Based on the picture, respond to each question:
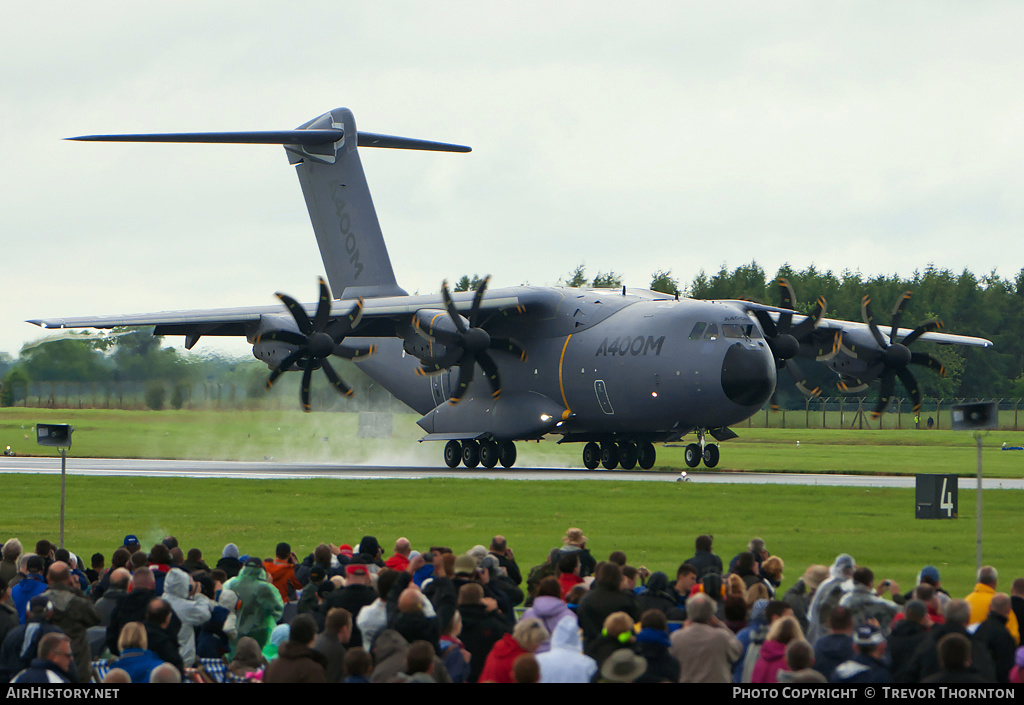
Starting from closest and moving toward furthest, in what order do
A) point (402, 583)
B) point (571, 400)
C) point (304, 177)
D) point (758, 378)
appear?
point (402, 583) → point (758, 378) → point (571, 400) → point (304, 177)

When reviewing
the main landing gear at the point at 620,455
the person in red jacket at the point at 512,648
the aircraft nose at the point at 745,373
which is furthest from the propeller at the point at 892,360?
the person in red jacket at the point at 512,648

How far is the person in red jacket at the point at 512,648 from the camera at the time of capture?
8.57m

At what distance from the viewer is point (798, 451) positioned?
4981 centimetres

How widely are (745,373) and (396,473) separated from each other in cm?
1125

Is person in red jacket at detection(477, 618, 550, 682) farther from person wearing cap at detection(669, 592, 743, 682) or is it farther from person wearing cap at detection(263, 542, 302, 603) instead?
person wearing cap at detection(263, 542, 302, 603)

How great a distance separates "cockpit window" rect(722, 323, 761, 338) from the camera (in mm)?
34241

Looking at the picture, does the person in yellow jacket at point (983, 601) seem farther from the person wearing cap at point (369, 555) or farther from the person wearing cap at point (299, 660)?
the person wearing cap at point (369, 555)

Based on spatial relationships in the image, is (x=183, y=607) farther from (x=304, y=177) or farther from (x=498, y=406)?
(x=304, y=177)

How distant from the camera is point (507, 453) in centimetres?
4038

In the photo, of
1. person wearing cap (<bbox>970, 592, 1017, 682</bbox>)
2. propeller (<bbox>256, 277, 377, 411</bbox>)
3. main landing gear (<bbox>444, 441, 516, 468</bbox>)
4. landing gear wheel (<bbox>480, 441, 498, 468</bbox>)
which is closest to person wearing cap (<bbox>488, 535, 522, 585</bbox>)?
person wearing cap (<bbox>970, 592, 1017, 682</bbox>)

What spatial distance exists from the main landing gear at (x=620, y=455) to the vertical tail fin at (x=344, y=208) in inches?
361

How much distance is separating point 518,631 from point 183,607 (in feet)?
12.5

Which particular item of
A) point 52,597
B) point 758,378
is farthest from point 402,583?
point 758,378

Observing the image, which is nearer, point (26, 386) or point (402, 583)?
point (402, 583)
